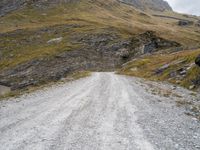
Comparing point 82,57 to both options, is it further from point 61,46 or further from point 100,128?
point 100,128

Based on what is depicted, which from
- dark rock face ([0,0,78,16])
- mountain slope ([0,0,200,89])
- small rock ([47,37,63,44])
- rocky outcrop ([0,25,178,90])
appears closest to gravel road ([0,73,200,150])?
rocky outcrop ([0,25,178,90])

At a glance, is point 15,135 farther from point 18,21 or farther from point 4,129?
point 18,21

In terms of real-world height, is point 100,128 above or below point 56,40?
above

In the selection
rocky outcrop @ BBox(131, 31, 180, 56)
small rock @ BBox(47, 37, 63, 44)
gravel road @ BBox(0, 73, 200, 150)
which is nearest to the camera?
gravel road @ BBox(0, 73, 200, 150)

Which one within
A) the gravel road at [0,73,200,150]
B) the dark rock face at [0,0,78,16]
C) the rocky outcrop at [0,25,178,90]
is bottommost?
the rocky outcrop at [0,25,178,90]

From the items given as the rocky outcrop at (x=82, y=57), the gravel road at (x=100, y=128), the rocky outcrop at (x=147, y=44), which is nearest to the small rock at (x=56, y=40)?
the rocky outcrop at (x=82, y=57)

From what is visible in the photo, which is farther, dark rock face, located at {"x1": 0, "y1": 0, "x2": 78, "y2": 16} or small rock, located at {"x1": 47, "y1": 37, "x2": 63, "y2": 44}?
dark rock face, located at {"x1": 0, "y1": 0, "x2": 78, "y2": 16}

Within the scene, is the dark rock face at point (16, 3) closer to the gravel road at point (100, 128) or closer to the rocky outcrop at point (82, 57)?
the rocky outcrop at point (82, 57)

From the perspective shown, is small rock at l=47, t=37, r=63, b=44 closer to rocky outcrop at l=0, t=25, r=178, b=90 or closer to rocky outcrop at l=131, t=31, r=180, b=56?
rocky outcrop at l=0, t=25, r=178, b=90

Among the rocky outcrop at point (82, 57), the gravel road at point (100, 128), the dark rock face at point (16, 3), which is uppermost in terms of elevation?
the dark rock face at point (16, 3)

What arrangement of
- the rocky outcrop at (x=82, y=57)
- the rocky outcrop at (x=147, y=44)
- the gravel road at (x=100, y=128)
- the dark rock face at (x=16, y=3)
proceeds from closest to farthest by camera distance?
the gravel road at (x=100, y=128) → the rocky outcrop at (x=82, y=57) → the rocky outcrop at (x=147, y=44) → the dark rock face at (x=16, y=3)

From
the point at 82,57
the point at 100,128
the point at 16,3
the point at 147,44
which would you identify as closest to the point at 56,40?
the point at 82,57

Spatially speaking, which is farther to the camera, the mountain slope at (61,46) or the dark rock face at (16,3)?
the dark rock face at (16,3)

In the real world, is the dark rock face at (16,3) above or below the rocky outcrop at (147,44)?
above
